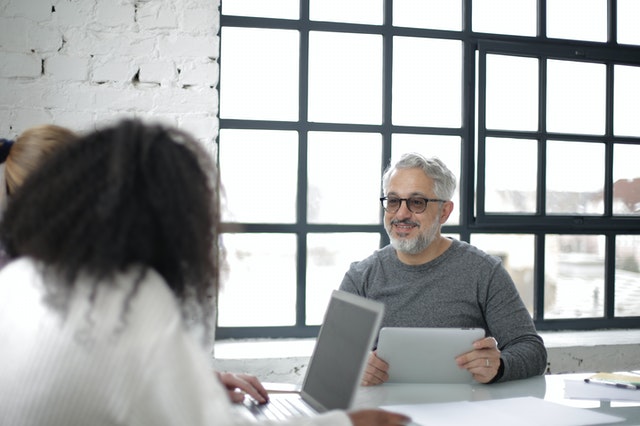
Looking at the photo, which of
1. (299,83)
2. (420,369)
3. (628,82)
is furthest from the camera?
(628,82)

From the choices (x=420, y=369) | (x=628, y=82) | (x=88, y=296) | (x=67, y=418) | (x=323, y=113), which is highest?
(x=628, y=82)

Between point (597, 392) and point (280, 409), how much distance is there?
82cm

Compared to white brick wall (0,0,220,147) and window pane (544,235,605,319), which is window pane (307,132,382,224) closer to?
white brick wall (0,0,220,147)

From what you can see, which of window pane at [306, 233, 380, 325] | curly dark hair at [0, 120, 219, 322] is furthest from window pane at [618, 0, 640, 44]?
curly dark hair at [0, 120, 219, 322]

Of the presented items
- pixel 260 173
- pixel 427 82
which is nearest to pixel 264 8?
pixel 260 173

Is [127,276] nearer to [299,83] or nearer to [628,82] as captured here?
[299,83]

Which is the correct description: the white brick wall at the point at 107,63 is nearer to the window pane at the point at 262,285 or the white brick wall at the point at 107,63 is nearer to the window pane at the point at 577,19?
the window pane at the point at 262,285

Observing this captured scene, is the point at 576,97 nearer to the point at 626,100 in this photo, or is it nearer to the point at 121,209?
the point at 626,100

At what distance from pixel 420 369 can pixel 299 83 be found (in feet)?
4.82

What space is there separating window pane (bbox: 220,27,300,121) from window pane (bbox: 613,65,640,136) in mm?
1561

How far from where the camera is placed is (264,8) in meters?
2.92

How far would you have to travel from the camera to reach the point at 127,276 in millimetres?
920

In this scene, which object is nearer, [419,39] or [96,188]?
[96,188]

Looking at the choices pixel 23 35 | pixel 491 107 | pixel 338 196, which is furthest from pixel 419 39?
pixel 23 35
